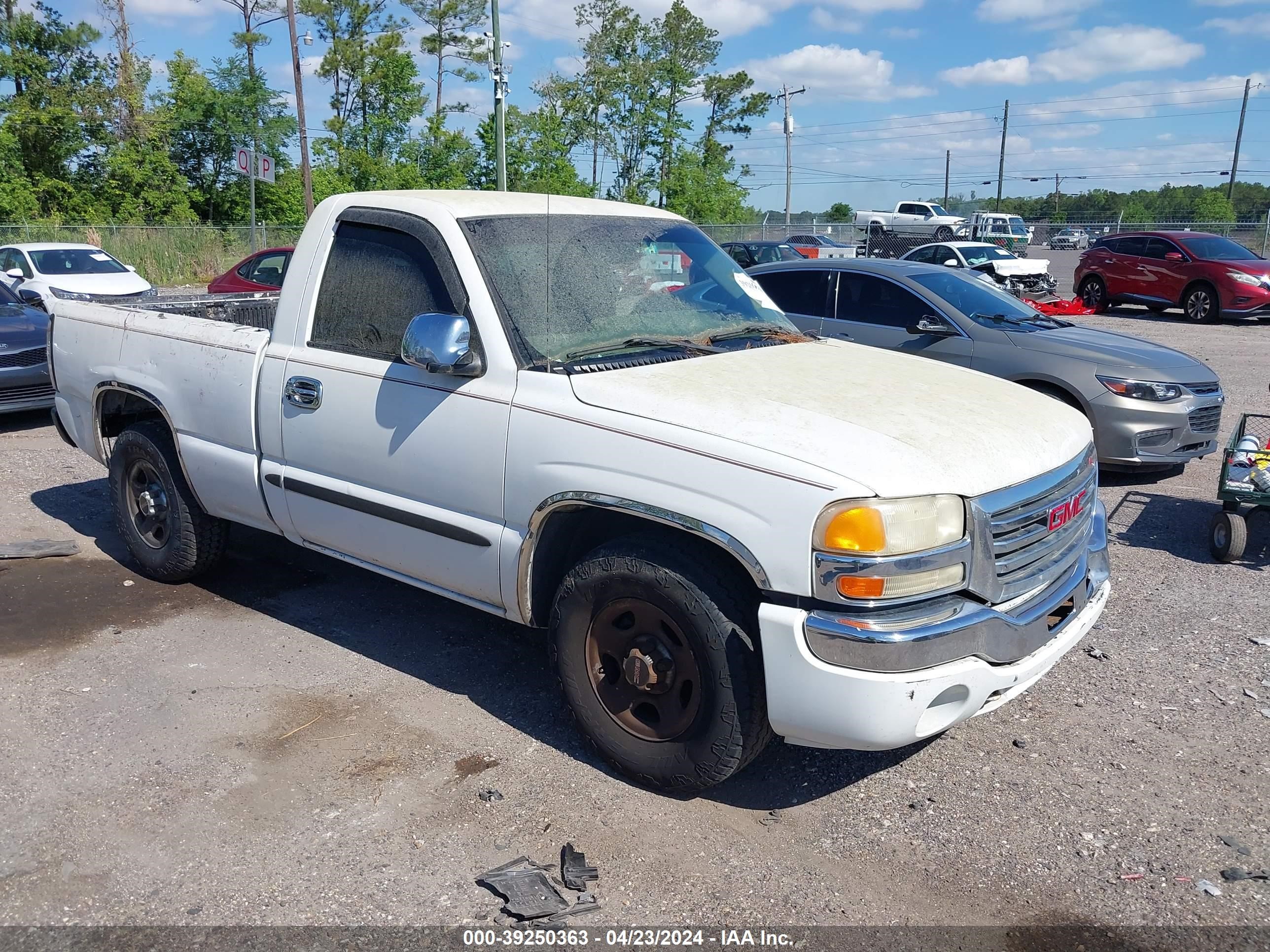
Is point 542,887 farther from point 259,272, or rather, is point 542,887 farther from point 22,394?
point 259,272

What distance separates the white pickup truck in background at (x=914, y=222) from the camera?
4250 centimetres

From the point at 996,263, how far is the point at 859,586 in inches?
924

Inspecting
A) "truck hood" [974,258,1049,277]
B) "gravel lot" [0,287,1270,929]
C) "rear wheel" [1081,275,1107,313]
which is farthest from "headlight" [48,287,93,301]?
"rear wheel" [1081,275,1107,313]

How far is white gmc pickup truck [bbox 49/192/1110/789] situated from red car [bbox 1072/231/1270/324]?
18021 millimetres

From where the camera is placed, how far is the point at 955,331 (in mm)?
8062

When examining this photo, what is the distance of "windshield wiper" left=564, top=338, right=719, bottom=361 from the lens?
12.5ft

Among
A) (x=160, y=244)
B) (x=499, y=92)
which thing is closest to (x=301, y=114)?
(x=160, y=244)

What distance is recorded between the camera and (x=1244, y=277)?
19.3 meters

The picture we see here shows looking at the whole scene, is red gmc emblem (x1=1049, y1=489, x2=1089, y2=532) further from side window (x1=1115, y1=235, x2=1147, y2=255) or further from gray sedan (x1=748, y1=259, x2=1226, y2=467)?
side window (x1=1115, y1=235, x2=1147, y2=255)

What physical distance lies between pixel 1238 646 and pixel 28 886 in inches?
196

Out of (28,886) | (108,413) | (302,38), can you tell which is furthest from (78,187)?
(28,886)

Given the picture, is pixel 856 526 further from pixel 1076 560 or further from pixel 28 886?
pixel 28 886

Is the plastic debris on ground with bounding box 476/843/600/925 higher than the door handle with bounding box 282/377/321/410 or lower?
lower

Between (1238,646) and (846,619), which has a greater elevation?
(846,619)
